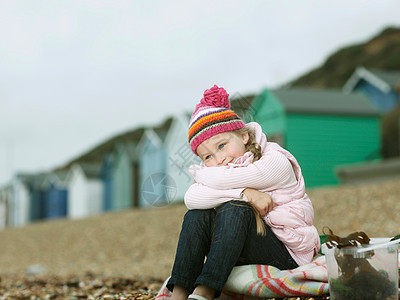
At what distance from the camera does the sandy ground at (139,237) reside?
6.79 m

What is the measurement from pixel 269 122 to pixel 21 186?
19.0m

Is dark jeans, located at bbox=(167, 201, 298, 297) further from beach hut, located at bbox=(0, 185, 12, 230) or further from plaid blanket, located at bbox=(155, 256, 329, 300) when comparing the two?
beach hut, located at bbox=(0, 185, 12, 230)

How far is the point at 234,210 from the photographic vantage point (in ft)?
6.47

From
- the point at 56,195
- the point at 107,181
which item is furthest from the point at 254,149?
the point at 56,195

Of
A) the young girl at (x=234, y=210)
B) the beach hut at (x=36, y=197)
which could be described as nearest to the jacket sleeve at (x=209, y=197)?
the young girl at (x=234, y=210)

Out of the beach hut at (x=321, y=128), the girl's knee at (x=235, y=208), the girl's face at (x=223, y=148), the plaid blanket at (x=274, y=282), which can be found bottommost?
the beach hut at (x=321, y=128)

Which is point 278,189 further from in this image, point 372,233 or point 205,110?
point 372,233

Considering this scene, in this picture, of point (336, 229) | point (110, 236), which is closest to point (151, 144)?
point (110, 236)

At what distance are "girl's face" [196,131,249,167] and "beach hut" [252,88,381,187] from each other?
9631mm

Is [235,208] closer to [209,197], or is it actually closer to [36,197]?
[209,197]

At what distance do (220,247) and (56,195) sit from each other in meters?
23.0

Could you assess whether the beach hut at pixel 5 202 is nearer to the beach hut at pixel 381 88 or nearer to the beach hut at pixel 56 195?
the beach hut at pixel 56 195

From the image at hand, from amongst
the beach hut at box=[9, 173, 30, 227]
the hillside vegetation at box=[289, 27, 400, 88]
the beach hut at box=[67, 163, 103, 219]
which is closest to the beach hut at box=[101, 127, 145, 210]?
the beach hut at box=[67, 163, 103, 219]

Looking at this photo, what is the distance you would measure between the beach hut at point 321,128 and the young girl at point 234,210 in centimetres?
962
